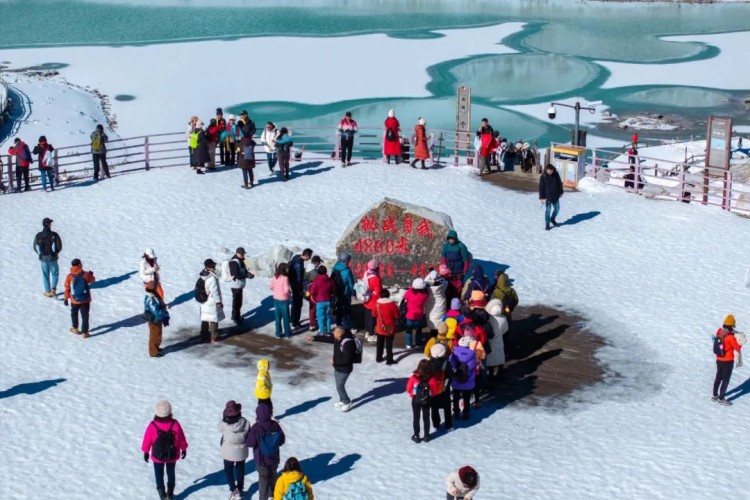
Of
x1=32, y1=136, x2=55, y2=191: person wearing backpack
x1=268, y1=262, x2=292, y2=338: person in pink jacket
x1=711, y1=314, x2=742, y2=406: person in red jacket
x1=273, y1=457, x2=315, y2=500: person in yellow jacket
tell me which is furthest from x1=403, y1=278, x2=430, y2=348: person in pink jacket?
x1=32, y1=136, x2=55, y2=191: person wearing backpack

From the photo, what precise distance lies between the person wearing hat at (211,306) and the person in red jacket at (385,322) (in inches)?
109

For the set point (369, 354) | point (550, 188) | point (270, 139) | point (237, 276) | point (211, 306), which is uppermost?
point (270, 139)

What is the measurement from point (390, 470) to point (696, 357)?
652 cm

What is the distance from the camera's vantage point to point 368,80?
59406mm

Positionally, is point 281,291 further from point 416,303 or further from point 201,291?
point 416,303

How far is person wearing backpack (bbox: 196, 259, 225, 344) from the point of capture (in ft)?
60.4

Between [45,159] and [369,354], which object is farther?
[45,159]

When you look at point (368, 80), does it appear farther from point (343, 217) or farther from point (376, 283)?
point (376, 283)

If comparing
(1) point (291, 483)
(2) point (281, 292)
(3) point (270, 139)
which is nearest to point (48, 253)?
(2) point (281, 292)

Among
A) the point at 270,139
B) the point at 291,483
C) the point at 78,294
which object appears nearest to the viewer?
the point at 291,483

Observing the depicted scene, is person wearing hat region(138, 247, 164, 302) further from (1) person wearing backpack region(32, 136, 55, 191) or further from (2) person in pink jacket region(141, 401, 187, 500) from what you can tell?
(1) person wearing backpack region(32, 136, 55, 191)

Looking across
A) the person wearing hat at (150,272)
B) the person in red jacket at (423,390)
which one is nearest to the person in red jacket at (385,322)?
the person in red jacket at (423,390)

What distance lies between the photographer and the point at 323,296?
1855cm

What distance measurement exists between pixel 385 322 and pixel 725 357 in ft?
16.9
